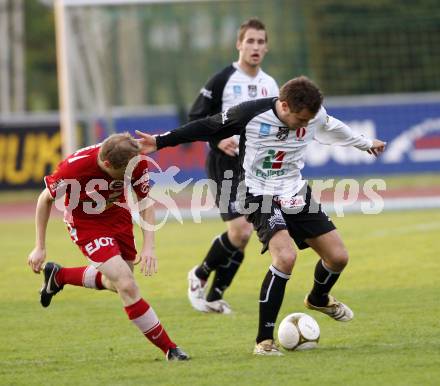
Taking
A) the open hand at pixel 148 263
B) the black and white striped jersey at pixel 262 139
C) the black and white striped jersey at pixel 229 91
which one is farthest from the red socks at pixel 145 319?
the black and white striped jersey at pixel 229 91

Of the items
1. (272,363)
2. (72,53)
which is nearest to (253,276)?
(272,363)

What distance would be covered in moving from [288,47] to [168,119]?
2989 mm

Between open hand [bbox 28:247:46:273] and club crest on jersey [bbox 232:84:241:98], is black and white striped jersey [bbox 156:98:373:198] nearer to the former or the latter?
open hand [bbox 28:247:46:273]

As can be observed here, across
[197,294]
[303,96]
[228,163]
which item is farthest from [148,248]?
[228,163]

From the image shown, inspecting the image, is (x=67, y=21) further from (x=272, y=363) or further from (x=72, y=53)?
(x=272, y=363)

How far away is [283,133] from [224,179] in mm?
2123

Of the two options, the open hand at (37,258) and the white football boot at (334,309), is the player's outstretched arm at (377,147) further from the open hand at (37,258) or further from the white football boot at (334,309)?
the open hand at (37,258)

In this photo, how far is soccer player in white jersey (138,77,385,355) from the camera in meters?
6.78

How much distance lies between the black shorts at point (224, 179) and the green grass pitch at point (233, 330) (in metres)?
0.90

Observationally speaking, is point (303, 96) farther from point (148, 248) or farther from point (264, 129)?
point (148, 248)

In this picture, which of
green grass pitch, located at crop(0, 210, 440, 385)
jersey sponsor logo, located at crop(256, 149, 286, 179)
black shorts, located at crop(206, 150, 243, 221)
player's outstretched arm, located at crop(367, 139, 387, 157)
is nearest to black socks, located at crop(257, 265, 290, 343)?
green grass pitch, located at crop(0, 210, 440, 385)

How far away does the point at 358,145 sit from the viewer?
24.7 feet

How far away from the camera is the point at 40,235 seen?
6.90 metres

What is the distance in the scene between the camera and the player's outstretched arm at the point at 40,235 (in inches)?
268
